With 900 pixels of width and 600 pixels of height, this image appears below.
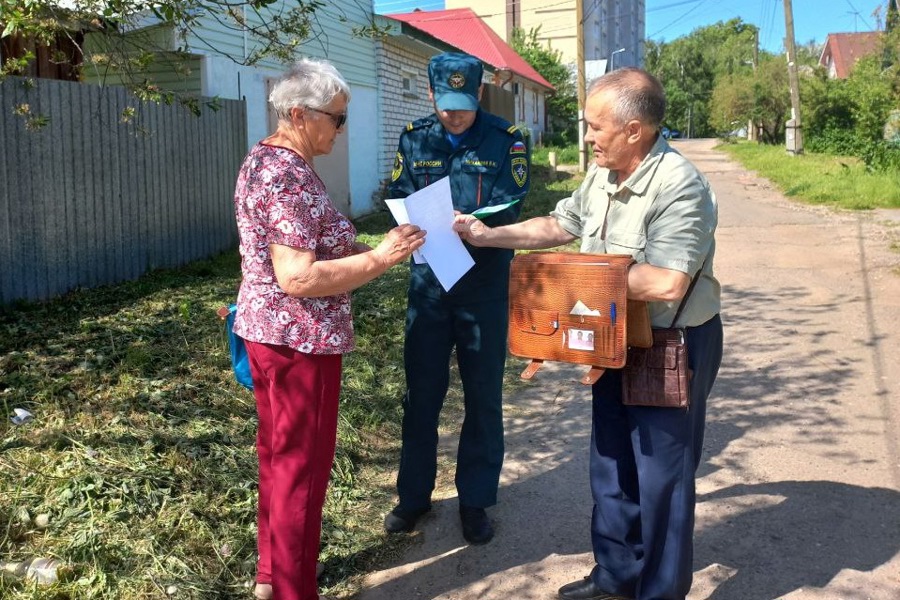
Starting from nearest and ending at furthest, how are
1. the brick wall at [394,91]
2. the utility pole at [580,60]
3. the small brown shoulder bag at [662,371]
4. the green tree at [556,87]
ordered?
the small brown shoulder bag at [662,371] < the brick wall at [394,91] < the utility pole at [580,60] < the green tree at [556,87]

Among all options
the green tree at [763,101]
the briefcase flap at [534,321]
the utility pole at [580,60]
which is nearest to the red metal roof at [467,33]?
the utility pole at [580,60]

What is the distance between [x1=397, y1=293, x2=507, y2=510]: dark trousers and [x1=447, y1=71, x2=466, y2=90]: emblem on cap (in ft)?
3.08

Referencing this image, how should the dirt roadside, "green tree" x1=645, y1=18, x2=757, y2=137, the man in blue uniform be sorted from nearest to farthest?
the dirt roadside → the man in blue uniform → "green tree" x1=645, y1=18, x2=757, y2=137

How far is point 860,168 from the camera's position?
21.3 m

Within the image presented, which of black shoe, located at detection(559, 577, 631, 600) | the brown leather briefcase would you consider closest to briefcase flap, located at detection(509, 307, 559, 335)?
the brown leather briefcase

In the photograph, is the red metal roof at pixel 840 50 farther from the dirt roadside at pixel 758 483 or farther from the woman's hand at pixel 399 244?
the woman's hand at pixel 399 244

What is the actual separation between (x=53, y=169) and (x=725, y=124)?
52.4 m

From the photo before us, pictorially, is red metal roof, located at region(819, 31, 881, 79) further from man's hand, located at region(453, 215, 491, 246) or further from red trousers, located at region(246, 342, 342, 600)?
red trousers, located at region(246, 342, 342, 600)

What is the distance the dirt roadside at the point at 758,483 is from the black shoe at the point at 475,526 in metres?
0.04

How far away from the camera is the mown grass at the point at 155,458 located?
3.25m

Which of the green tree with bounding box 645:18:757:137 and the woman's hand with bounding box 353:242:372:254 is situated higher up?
the green tree with bounding box 645:18:757:137

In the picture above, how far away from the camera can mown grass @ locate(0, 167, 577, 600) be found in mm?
3252

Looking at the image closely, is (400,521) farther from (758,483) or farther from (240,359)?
(758,483)

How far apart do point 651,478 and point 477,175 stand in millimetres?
1525
